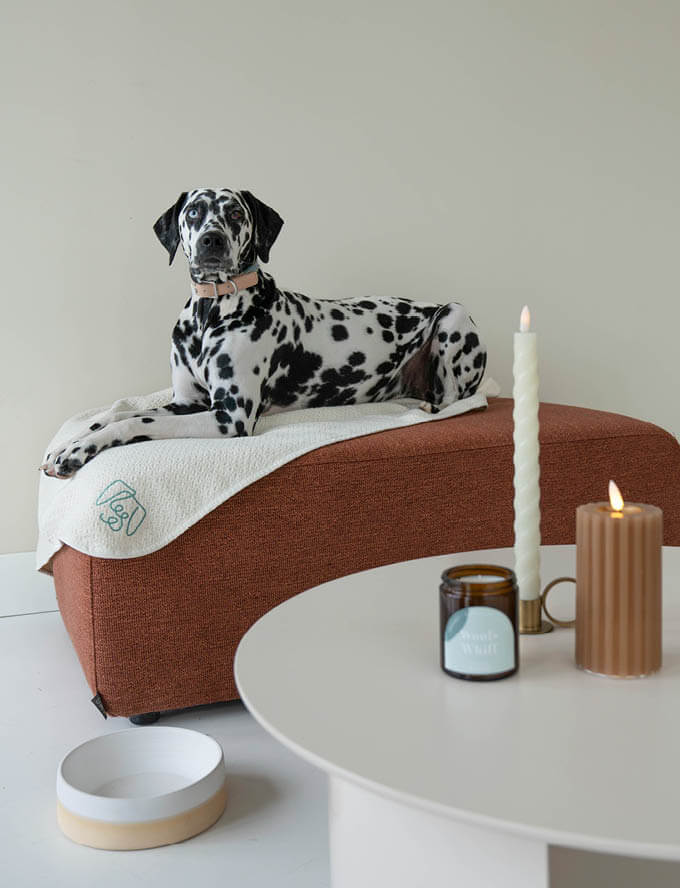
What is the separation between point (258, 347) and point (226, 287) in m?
0.17

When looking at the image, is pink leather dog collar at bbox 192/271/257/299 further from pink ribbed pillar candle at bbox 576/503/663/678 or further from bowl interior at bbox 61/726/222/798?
pink ribbed pillar candle at bbox 576/503/663/678

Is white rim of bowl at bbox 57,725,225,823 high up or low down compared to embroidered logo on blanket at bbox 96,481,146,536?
down

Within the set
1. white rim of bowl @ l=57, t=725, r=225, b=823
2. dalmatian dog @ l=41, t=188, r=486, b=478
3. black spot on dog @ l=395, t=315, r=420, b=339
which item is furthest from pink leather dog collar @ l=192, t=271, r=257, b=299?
white rim of bowl @ l=57, t=725, r=225, b=823

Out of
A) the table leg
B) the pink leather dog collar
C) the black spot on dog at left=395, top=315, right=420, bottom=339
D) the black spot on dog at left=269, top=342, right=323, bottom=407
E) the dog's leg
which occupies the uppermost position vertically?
the pink leather dog collar

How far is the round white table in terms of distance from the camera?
0.71 m

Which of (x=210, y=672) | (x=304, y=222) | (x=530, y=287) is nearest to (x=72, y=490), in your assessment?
(x=210, y=672)

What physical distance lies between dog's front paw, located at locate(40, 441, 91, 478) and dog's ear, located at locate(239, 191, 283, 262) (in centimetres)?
67

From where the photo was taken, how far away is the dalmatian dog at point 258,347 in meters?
2.23

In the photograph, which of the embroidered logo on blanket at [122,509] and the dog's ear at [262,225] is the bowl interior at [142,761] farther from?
the dog's ear at [262,225]

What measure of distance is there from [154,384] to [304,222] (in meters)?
0.71

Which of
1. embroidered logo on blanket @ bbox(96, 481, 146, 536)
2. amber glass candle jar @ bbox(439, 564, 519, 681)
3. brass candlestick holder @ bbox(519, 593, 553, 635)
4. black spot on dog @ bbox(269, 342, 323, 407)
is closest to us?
amber glass candle jar @ bbox(439, 564, 519, 681)

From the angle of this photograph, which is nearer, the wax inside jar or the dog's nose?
the wax inside jar

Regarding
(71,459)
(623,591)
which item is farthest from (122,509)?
(623,591)

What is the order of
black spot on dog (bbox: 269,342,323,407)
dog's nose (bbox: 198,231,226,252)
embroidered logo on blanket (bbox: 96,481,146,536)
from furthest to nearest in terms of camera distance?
black spot on dog (bbox: 269,342,323,407)
dog's nose (bbox: 198,231,226,252)
embroidered logo on blanket (bbox: 96,481,146,536)
